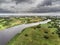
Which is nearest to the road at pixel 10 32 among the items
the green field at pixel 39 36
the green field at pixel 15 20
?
the green field at pixel 15 20

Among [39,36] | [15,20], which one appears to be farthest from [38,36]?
[15,20]

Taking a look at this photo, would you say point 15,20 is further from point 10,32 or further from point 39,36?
point 39,36

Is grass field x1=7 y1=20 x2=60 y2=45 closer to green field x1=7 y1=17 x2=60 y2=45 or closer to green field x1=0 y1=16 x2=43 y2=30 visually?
green field x1=7 y1=17 x2=60 y2=45

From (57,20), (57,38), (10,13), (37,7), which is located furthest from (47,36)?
(10,13)

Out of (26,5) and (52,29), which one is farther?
(26,5)

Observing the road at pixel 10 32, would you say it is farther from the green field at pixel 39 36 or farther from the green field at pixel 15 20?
the green field at pixel 39 36

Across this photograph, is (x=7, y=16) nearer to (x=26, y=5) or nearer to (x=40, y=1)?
(x=26, y=5)

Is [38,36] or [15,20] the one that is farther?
[15,20]

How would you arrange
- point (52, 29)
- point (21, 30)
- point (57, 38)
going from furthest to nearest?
point (21, 30) < point (52, 29) < point (57, 38)

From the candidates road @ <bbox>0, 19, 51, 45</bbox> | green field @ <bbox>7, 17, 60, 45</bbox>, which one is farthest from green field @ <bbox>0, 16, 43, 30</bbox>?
green field @ <bbox>7, 17, 60, 45</bbox>
